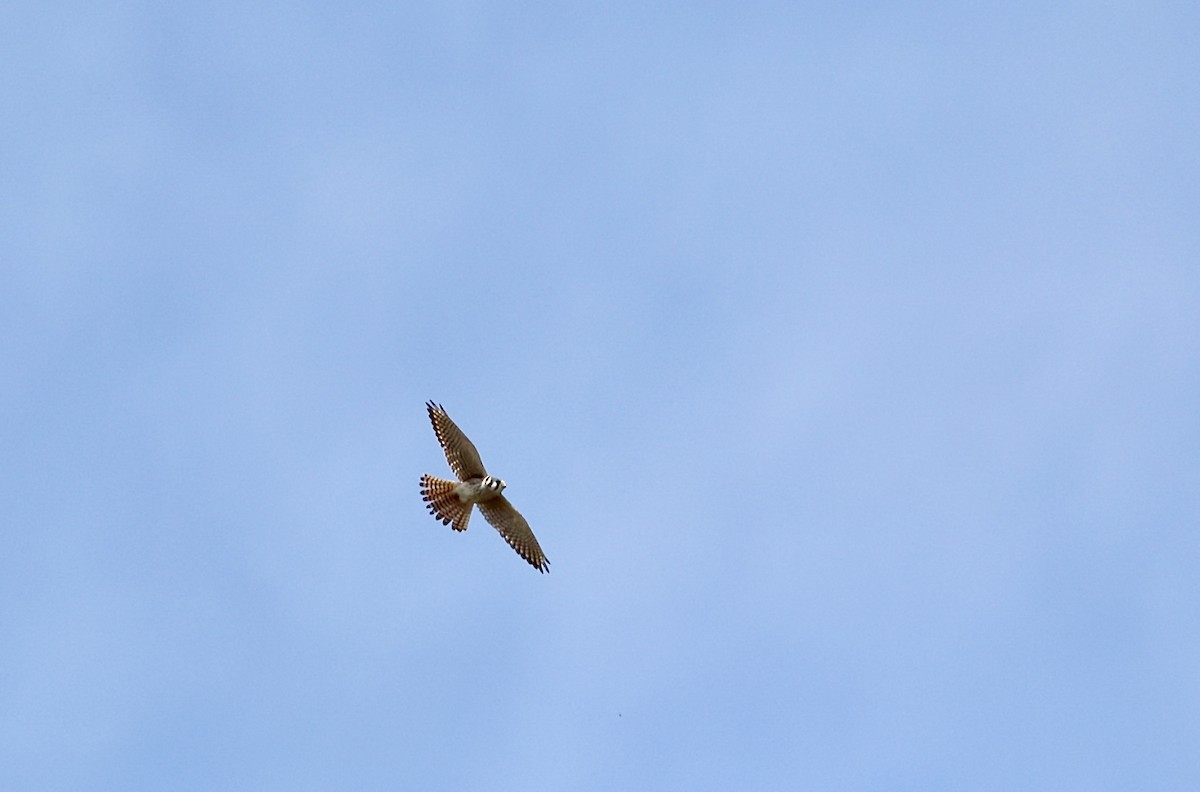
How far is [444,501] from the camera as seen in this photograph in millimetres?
34062

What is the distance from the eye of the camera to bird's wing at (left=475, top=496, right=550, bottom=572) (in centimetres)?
3425

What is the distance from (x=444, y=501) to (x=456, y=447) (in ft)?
3.56

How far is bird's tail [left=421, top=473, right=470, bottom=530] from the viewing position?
1336 inches

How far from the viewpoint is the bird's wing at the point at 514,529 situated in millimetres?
34250

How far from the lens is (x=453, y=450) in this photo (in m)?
33.6

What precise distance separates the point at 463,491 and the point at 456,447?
2.62 feet

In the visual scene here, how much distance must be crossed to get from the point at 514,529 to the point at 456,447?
2.09 m

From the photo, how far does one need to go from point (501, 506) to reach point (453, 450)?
138 cm

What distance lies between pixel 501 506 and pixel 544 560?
1.47 meters

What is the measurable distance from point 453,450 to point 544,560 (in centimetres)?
284

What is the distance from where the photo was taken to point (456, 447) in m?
33.6

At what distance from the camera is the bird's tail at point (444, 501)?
111ft

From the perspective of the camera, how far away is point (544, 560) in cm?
3503
